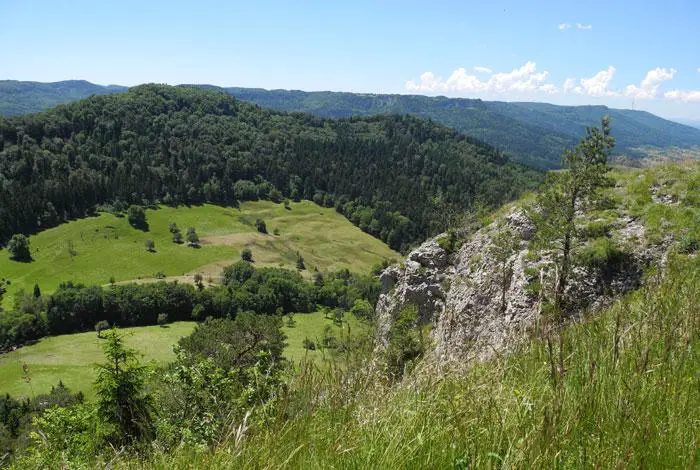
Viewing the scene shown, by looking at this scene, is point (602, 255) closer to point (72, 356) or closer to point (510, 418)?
point (510, 418)

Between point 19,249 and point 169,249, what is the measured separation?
4141cm

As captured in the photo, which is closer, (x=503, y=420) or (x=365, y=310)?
(x=503, y=420)

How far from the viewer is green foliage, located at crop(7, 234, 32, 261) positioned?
135m

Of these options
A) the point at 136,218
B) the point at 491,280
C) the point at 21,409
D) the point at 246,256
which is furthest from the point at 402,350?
the point at 136,218

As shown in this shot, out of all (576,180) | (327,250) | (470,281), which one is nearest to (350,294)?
(327,250)

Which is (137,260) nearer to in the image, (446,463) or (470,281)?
(470,281)

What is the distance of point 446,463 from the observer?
2773 millimetres

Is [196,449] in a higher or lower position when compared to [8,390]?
higher

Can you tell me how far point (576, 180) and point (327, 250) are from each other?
536 ft

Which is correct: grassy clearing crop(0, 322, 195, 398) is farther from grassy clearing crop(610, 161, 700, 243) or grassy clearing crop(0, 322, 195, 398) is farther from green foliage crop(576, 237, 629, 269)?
grassy clearing crop(610, 161, 700, 243)

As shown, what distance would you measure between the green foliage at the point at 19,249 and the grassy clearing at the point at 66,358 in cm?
4530

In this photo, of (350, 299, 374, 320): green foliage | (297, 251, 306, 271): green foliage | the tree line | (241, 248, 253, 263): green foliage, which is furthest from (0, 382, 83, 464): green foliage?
(297, 251, 306, 271): green foliage

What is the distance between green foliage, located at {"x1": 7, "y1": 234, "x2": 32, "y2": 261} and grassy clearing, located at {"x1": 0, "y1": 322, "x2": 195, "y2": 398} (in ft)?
149

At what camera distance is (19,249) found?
13512cm
